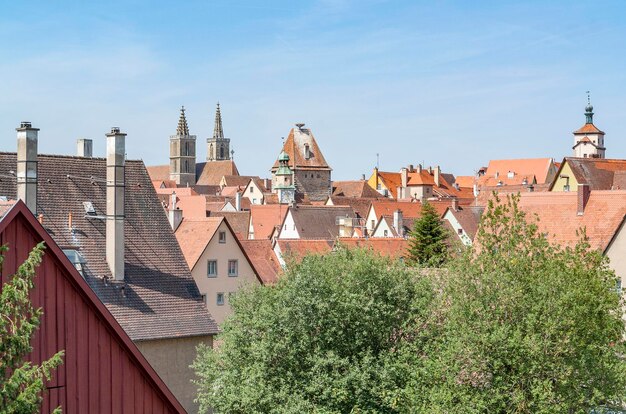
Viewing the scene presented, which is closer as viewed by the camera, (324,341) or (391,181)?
(324,341)

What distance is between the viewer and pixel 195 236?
45.2m

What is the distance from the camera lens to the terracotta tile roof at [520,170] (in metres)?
166

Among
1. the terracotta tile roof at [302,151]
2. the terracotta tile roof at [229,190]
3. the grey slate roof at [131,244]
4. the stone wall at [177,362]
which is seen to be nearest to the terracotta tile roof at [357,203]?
the terracotta tile roof at [302,151]

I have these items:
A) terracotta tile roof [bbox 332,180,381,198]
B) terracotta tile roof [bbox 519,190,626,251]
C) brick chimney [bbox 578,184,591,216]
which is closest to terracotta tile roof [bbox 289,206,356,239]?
terracotta tile roof [bbox 519,190,626,251]

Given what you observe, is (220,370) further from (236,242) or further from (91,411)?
(236,242)

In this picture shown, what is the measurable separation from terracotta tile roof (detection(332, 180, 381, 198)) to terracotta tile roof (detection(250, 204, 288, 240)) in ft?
177

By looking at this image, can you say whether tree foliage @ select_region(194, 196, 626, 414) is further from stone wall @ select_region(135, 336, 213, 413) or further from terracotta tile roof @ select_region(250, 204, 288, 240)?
terracotta tile roof @ select_region(250, 204, 288, 240)

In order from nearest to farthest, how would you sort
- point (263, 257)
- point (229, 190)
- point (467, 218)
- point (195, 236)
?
point (195, 236) < point (263, 257) < point (467, 218) < point (229, 190)

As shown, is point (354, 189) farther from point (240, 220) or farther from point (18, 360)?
point (18, 360)

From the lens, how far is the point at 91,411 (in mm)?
14234

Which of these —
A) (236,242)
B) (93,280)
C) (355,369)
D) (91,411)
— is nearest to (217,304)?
(236,242)

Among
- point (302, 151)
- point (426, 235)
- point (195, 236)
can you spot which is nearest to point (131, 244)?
point (195, 236)

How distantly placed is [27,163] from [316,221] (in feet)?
222

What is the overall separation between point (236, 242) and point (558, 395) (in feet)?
74.3
